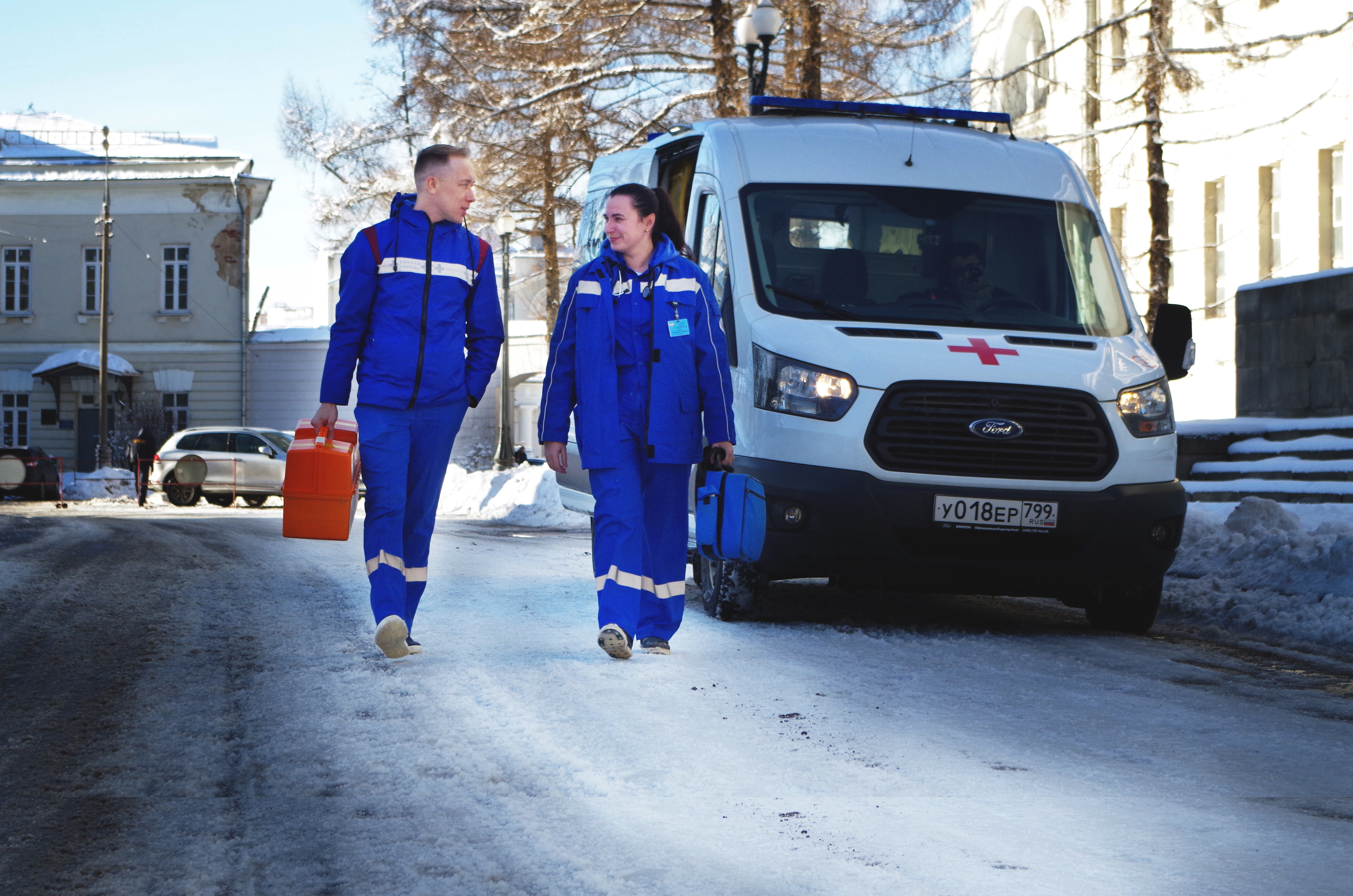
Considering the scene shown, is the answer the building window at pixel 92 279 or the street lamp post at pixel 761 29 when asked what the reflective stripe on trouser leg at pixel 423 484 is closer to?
the street lamp post at pixel 761 29

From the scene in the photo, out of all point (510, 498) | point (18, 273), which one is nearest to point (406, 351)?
point (510, 498)

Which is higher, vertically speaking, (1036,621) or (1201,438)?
(1201,438)

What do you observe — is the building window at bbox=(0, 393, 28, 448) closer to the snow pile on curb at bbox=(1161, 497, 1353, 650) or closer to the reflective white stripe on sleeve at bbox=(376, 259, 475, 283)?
the snow pile on curb at bbox=(1161, 497, 1353, 650)

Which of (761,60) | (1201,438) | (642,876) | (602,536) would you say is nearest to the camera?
(642,876)

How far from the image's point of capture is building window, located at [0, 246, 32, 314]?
46594 millimetres

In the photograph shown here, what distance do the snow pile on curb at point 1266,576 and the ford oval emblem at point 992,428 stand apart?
6.58ft

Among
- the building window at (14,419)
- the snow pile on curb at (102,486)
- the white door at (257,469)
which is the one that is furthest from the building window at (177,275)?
the white door at (257,469)

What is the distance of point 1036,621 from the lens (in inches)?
318

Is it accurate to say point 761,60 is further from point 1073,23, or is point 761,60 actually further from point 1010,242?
point 1073,23

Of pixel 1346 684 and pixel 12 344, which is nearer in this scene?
pixel 1346 684

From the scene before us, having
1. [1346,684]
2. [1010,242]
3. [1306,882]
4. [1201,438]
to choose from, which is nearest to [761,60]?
[1201,438]

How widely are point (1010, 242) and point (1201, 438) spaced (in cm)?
739

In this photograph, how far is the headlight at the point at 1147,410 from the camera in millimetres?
6949

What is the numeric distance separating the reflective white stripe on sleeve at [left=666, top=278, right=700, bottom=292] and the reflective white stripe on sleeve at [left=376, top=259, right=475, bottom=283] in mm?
792
